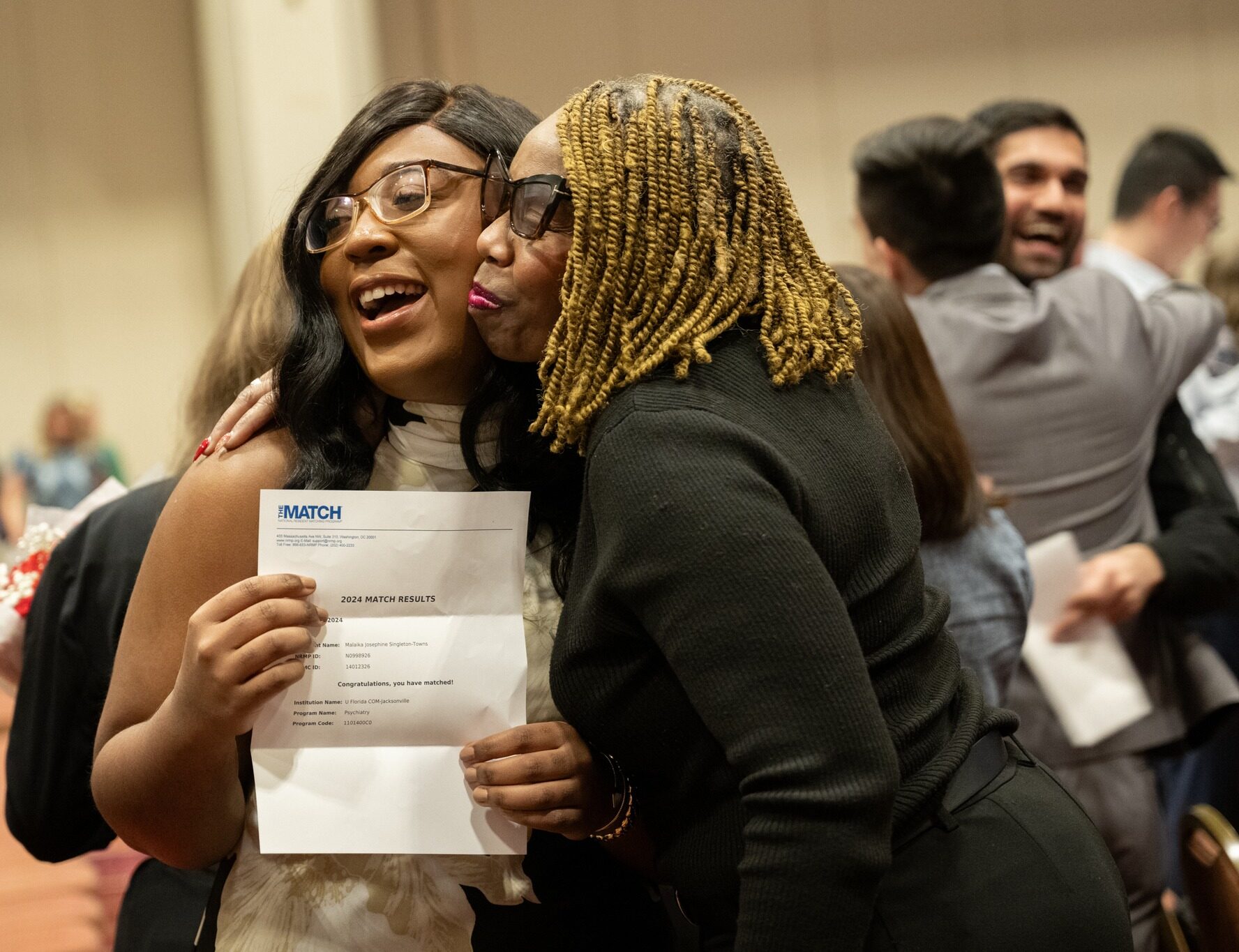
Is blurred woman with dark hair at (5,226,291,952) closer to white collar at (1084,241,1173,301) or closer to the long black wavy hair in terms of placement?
the long black wavy hair

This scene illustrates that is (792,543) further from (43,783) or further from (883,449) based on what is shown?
(43,783)

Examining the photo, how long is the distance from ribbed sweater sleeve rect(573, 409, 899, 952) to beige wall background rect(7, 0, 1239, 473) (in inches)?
280

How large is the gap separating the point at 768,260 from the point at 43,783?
1416 millimetres

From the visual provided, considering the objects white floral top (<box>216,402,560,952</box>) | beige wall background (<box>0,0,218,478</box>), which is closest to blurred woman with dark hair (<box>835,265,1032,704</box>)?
white floral top (<box>216,402,560,952</box>)

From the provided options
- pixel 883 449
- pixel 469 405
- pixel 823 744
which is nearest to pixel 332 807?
pixel 469 405

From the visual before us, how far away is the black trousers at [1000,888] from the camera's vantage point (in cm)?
125

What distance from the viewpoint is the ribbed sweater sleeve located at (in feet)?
3.67

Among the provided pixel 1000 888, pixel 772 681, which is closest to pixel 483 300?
pixel 772 681

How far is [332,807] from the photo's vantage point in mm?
1443

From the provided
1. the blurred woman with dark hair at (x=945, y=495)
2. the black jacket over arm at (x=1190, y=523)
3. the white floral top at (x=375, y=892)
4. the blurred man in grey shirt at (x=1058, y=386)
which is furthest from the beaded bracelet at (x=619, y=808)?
the black jacket over arm at (x=1190, y=523)

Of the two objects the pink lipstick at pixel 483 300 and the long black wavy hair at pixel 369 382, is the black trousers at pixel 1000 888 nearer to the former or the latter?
the long black wavy hair at pixel 369 382

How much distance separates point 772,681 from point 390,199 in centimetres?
79

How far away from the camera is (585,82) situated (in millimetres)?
7961

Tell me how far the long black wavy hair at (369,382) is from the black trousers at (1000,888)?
54 centimetres
